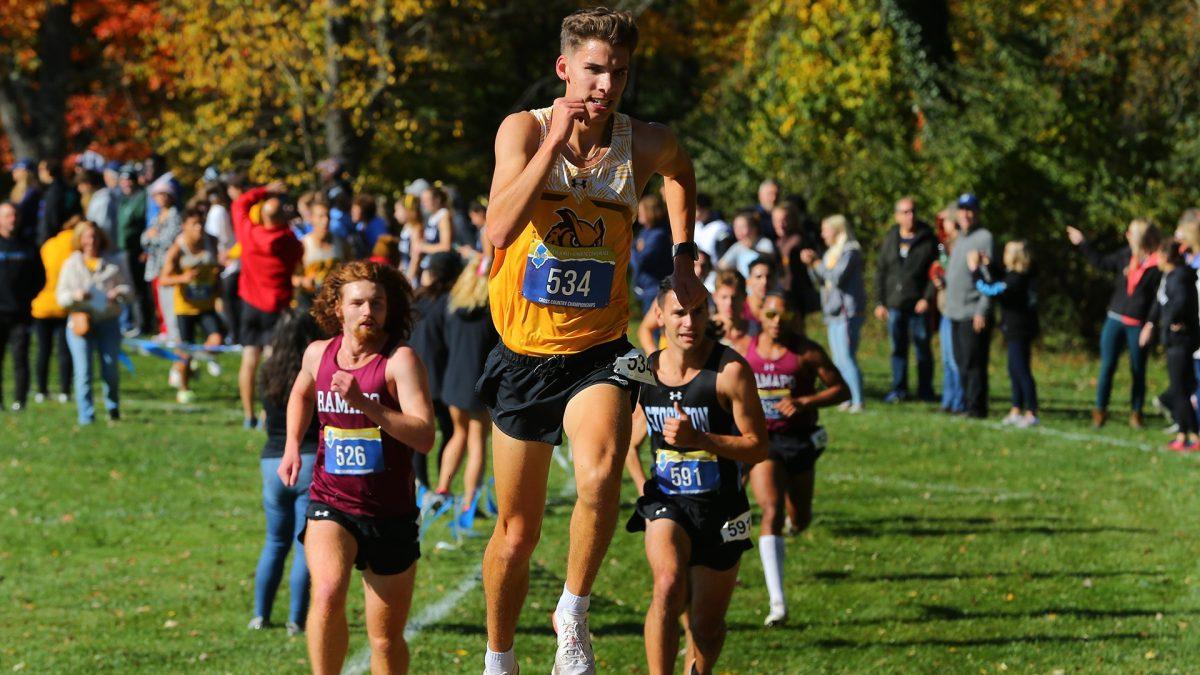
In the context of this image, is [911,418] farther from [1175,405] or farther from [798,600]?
[798,600]

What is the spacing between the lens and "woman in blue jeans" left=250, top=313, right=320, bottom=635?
9195 millimetres

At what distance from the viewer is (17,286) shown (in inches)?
700

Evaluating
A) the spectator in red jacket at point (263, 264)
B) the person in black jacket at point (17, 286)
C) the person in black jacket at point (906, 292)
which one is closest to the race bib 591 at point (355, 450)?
the spectator in red jacket at point (263, 264)

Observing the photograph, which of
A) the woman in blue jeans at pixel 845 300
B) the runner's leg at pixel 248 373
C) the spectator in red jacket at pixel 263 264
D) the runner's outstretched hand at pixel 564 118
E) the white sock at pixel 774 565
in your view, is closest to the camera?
the runner's outstretched hand at pixel 564 118

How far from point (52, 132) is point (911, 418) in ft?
70.9

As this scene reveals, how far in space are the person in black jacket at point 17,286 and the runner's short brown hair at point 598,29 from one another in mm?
13218

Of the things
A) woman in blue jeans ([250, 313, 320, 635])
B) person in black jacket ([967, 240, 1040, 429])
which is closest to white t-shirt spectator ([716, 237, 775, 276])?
person in black jacket ([967, 240, 1040, 429])

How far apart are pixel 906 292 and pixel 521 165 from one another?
1320cm

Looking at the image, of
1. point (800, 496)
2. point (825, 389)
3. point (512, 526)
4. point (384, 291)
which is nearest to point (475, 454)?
point (800, 496)

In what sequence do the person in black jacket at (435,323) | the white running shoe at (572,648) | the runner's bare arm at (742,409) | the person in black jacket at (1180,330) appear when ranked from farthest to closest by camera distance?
the person in black jacket at (1180,330) → the person in black jacket at (435,323) → the runner's bare arm at (742,409) → the white running shoe at (572,648)

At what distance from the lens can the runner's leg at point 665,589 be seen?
25.7ft

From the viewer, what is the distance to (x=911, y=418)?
57.5 feet

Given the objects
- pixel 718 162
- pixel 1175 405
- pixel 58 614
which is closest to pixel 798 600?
pixel 58 614

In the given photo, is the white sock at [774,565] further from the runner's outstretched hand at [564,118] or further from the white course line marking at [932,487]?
the runner's outstretched hand at [564,118]
